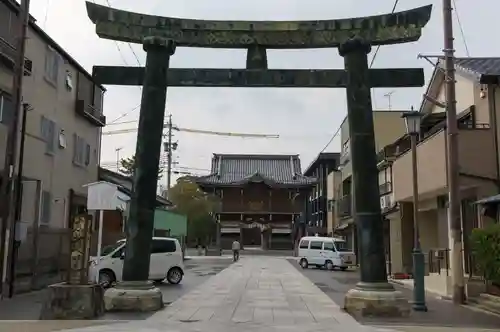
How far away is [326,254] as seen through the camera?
37.0m

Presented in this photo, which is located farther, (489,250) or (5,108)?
(5,108)

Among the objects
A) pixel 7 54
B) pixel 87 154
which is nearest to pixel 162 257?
pixel 87 154

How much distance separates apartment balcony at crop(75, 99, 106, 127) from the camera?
25047mm

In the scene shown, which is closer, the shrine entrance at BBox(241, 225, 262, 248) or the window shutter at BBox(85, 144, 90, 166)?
the window shutter at BBox(85, 144, 90, 166)

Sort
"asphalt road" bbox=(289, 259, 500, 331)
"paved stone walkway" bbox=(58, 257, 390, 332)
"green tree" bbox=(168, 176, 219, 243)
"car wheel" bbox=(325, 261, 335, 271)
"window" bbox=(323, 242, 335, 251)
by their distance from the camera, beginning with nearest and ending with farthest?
"paved stone walkway" bbox=(58, 257, 390, 332) < "asphalt road" bbox=(289, 259, 500, 331) < "car wheel" bbox=(325, 261, 335, 271) < "window" bbox=(323, 242, 335, 251) < "green tree" bbox=(168, 176, 219, 243)

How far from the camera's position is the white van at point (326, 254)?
119 ft

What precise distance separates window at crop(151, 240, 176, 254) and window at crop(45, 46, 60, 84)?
7.71m

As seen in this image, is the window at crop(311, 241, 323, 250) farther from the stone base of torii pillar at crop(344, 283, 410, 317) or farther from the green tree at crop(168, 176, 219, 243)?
the stone base of torii pillar at crop(344, 283, 410, 317)

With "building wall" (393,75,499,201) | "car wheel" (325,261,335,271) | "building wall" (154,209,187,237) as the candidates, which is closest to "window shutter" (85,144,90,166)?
"building wall" (154,209,187,237)

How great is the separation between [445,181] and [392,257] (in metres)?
11.3

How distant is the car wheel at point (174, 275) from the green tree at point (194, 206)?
29.3 metres

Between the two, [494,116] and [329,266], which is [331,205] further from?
[494,116]

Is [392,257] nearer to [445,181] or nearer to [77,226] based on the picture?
[445,181]

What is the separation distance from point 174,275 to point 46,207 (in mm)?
5797
